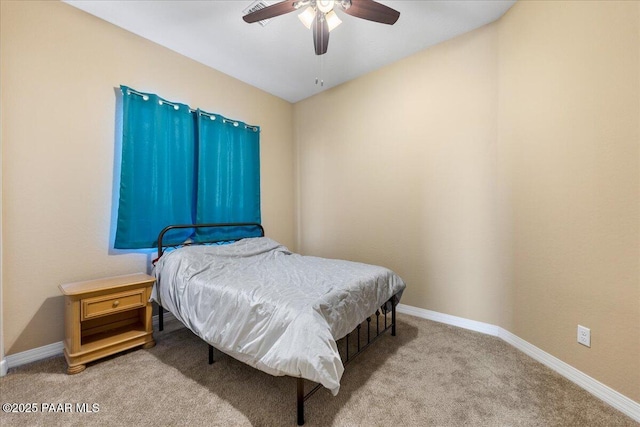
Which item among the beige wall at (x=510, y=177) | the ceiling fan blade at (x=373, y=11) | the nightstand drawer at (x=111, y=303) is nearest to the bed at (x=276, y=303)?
the nightstand drawer at (x=111, y=303)

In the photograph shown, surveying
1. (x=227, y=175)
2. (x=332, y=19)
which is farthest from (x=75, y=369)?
(x=332, y=19)

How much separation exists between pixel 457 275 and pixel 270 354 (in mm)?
2104

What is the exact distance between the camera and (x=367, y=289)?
1.97 meters

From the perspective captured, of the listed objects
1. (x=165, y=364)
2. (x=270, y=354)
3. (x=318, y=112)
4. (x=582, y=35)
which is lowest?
(x=165, y=364)

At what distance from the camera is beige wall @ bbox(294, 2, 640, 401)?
155 cm

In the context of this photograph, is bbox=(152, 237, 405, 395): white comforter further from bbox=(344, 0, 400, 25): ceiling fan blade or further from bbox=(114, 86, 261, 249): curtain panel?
bbox=(344, 0, 400, 25): ceiling fan blade

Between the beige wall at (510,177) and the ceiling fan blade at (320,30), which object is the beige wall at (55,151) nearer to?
the ceiling fan blade at (320,30)

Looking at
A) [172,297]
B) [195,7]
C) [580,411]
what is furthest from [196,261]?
[580,411]

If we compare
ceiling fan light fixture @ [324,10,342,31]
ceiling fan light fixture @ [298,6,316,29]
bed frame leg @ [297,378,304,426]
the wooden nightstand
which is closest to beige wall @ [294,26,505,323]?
ceiling fan light fixture @ [324,10,342,31]

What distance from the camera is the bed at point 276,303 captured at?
4.31 feet

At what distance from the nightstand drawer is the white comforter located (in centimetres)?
16

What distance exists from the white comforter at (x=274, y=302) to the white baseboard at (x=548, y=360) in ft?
2.47

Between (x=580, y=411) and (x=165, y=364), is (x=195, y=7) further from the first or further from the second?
(x=580, y=411)

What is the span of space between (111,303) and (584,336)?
3.35 m
